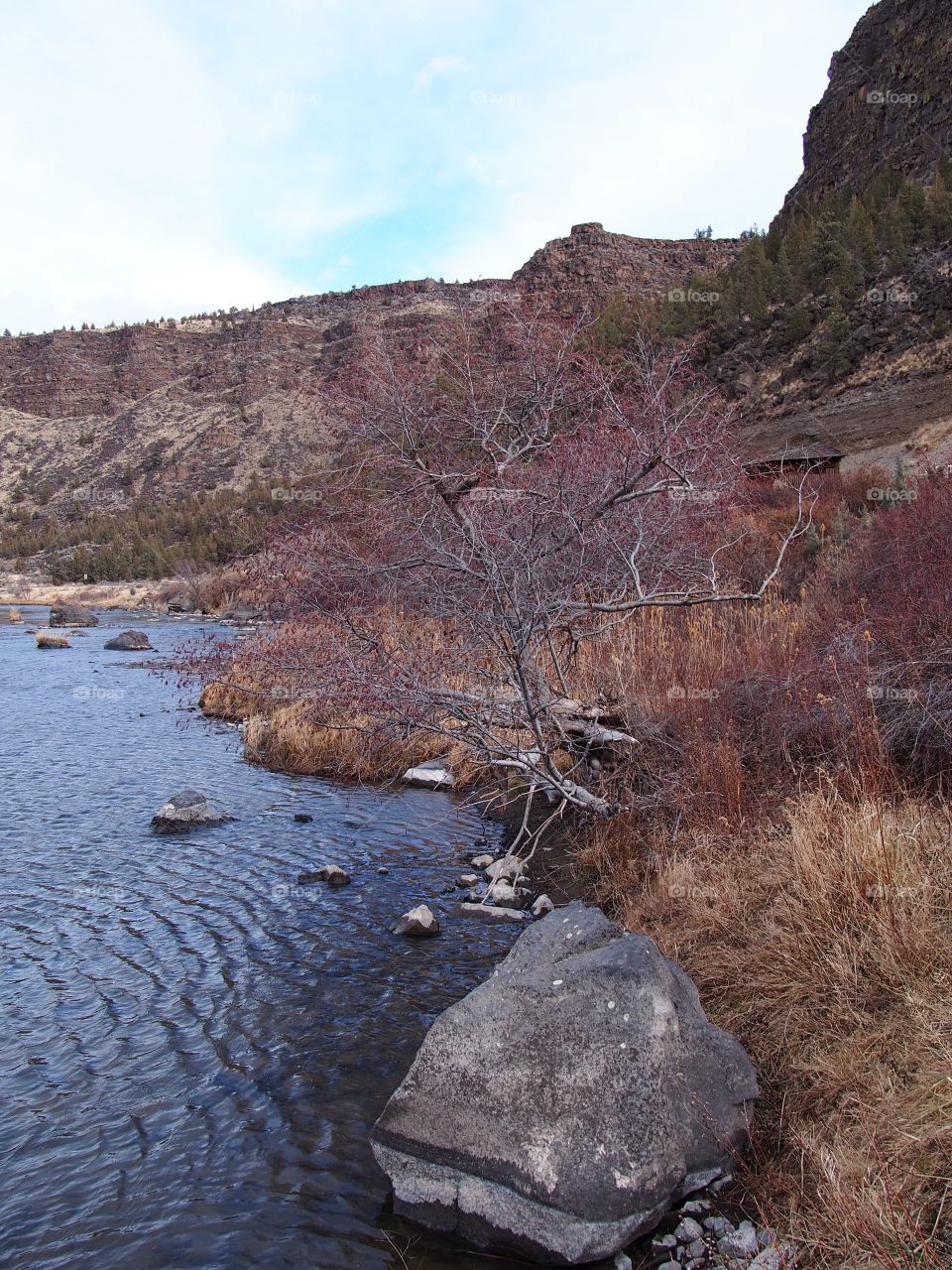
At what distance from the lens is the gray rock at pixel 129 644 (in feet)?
79.7

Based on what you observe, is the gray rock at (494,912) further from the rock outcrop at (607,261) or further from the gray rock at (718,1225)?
the rock outcrop at (607,261)

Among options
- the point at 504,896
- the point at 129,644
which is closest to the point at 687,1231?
the point at 504,896

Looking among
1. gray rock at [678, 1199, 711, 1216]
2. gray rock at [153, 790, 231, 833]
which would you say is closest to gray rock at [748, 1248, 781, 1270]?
gray rock at [678, 1199, 711, 1216]

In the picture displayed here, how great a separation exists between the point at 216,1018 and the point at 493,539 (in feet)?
13.2

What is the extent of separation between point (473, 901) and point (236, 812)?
12.1 ft

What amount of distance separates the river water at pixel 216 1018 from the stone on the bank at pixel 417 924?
0.13m

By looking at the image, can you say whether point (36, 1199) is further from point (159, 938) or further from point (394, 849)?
point (394, 849)

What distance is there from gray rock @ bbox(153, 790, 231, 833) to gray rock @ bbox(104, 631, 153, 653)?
652 inches

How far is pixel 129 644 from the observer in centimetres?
2455

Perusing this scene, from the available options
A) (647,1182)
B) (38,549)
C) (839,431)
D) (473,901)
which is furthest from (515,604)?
(38,549)

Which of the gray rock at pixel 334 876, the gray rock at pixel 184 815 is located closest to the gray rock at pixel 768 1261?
the gray rock at pixel 334 876

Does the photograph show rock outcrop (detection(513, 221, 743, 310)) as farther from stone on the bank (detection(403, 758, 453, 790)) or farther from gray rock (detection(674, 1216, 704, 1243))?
gray rock (detection(674, 1216, 704, 1243))

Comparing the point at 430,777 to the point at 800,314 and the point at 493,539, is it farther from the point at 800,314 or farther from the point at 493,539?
the point at 800,314

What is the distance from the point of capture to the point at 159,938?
5.79 metres
